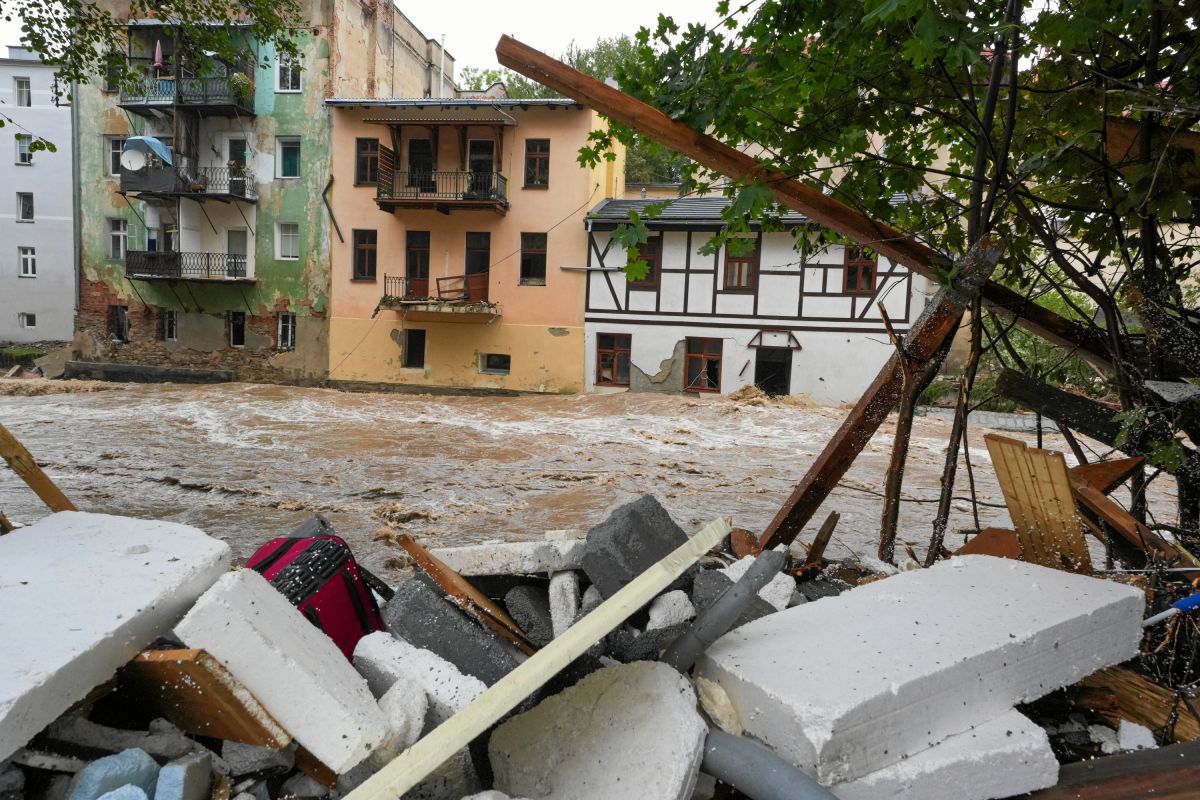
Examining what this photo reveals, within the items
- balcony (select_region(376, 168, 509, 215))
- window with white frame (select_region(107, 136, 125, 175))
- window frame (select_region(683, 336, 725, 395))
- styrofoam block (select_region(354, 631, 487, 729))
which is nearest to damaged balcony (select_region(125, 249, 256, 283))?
window with white frame (select_region(107, 136, 125, 175))

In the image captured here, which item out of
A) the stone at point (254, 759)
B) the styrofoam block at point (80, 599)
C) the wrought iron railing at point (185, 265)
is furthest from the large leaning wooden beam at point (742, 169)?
the wrought iron railing at point (185, 265)

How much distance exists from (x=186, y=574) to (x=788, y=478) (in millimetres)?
9785

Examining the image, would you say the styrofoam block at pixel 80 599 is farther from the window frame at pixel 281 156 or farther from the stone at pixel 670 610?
the window frame at pixel 281 156

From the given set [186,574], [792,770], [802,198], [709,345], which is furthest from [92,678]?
[709,345]

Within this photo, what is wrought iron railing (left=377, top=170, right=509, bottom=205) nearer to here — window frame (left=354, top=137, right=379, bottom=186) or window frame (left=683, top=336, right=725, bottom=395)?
window frame (left=354, top=137, right=379, bottom=186)

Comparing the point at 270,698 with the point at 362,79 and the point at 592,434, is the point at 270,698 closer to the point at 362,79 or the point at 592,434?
the point at 592,434

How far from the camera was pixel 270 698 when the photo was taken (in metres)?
1.83

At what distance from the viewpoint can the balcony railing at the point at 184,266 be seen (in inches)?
897

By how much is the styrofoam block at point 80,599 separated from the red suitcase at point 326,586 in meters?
0.33

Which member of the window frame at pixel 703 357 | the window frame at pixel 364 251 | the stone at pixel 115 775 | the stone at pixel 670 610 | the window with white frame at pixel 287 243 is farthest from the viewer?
the window with white frame at pixel 287 243

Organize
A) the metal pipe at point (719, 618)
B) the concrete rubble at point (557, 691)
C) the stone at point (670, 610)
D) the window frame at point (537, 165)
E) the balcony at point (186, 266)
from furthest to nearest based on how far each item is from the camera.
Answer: the balcony at point (186, 266) → the window frame at point (537, 165) → the stone at point (670, 610) → the metal pipe at point (719, 618) → the concrete rubble at point (557, 691)

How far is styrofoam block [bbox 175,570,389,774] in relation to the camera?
5.89 ft

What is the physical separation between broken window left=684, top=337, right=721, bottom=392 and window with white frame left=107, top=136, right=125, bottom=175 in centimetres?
1965

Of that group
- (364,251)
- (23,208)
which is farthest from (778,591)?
(23,208)
